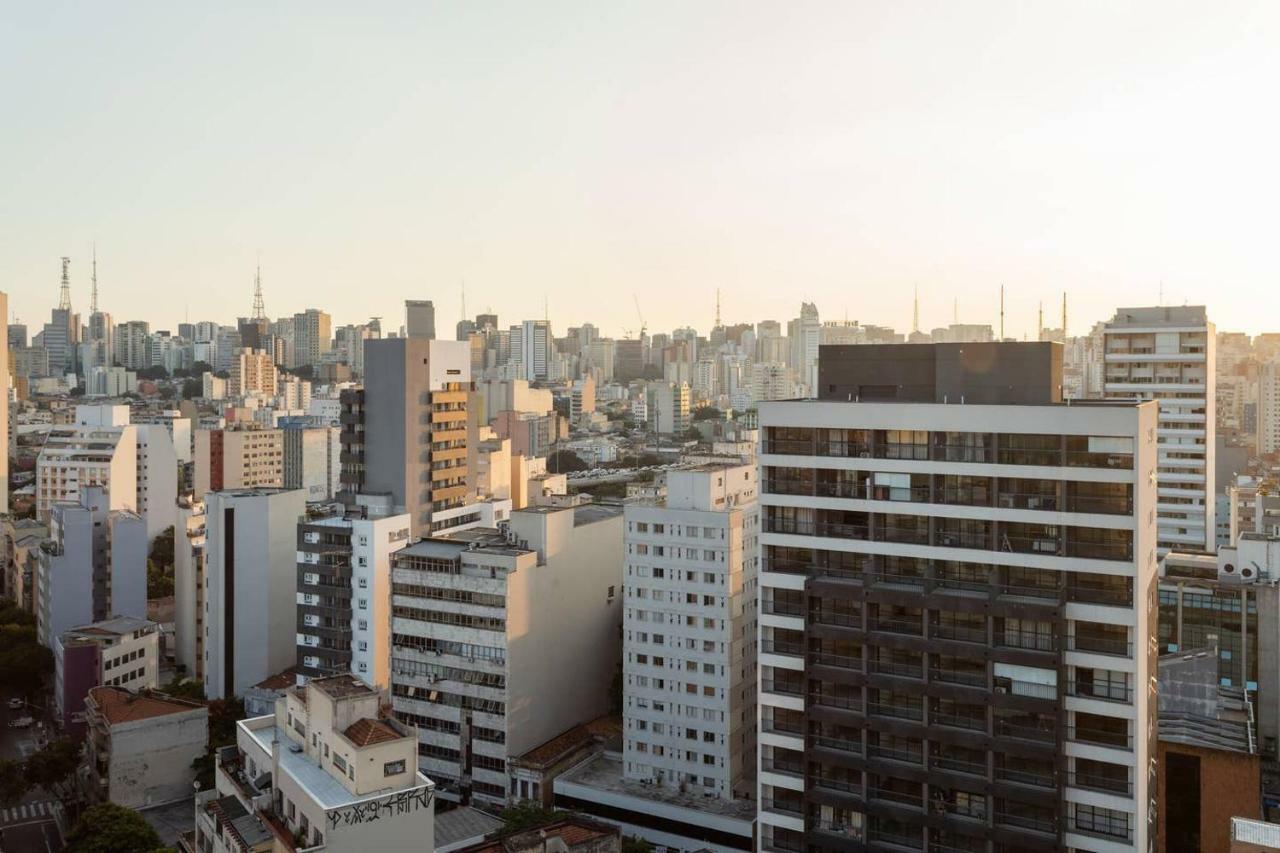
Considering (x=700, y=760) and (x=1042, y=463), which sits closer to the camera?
(x=1042, y=463)

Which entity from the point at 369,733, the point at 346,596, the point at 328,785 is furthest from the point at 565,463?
the point at 369,733

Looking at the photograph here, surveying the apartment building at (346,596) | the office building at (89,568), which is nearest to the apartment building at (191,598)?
the office building at (89,568)

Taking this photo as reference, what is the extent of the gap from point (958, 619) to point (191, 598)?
38.2 metres

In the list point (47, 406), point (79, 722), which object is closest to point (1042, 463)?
point (79, 722)

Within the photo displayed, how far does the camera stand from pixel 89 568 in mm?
49031

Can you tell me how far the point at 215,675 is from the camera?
4197 centimetres

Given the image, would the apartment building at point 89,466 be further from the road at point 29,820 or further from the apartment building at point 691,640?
the apartment building at point 691,640

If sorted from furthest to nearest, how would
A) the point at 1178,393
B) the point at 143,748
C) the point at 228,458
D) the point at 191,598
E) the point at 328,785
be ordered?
the point at 228,458
the point at 1178,393
the point at 191,598
the point at 143,748
the point at 328,785

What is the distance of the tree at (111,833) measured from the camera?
25.7 meters

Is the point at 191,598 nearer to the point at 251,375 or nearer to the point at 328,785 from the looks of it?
the point at 328,785

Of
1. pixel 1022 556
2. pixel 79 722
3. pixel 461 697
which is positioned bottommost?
pixel 79 722

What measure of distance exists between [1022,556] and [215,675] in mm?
33175

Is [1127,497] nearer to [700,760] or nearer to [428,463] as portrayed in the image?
[700,760]

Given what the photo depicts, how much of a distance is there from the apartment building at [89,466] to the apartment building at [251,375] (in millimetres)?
65814
